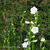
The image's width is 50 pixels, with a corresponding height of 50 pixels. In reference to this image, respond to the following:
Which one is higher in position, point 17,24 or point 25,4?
point 25,4

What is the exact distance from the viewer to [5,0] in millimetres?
3602

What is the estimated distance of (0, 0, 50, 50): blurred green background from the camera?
2803mm

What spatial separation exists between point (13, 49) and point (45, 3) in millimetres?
1396

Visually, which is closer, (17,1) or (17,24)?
(17,24)

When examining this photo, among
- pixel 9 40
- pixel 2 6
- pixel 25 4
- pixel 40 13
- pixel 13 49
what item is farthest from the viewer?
pixel 2 6

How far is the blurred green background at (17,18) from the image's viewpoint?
9.20ft

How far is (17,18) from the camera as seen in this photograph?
3117mm

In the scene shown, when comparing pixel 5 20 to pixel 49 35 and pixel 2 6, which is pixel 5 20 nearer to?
pixel 2 6

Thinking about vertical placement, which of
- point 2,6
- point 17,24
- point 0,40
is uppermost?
point 2,6

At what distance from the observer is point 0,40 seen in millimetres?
2990

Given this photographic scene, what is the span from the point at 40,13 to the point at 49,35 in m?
0.47

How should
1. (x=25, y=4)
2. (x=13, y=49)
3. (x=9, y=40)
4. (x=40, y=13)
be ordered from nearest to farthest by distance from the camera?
(x=13, y=49) → (x=9, y=40) → (x=40, y=13) → (x=25, y=4)

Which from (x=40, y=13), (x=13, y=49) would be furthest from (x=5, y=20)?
(x=13, y=49)

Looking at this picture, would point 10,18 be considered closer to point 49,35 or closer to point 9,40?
point 9,40
